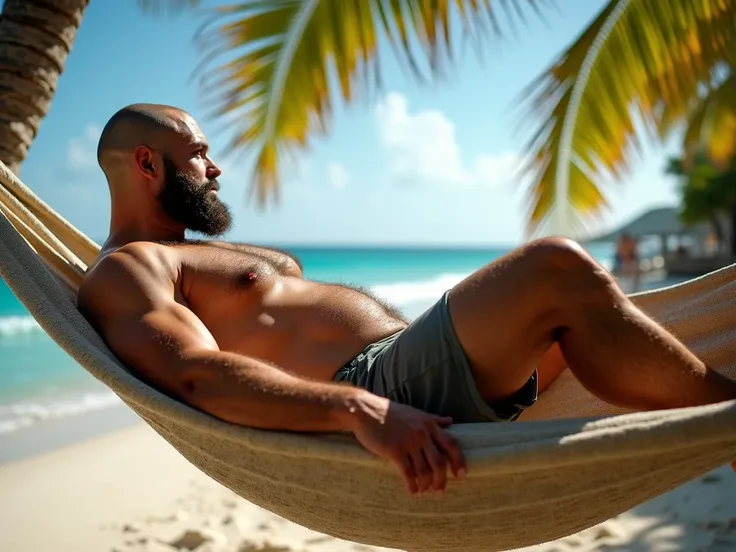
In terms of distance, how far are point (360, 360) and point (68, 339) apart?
62 centimetres

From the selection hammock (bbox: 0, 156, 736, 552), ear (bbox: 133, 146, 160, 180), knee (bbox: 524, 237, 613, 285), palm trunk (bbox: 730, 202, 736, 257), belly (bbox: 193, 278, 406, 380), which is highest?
ear (bbox: 133, 146, 160, 180)

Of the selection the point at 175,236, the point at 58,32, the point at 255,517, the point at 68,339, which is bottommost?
the point at 255,517

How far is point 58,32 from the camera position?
2.26 meters

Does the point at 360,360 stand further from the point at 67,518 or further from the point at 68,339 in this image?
the point at 67,518

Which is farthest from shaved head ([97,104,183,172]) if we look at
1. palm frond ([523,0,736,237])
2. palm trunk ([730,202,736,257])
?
palm trunk ([730,202,736,257])

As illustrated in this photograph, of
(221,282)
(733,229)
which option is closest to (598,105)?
(221,282)

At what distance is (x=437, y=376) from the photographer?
135 cm

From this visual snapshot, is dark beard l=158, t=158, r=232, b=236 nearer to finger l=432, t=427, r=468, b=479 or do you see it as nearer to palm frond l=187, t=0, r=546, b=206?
finger l=432, t=427, r=468, b=479

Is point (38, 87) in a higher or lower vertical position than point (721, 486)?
higher

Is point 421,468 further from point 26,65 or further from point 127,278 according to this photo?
point 26,65

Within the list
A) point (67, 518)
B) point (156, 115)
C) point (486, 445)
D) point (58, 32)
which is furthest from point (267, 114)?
point (486, 445)

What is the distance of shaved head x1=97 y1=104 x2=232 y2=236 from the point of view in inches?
75.5

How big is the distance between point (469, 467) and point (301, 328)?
719 millimetres

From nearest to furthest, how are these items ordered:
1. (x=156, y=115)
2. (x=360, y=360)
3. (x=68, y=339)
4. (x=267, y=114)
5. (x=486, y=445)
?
(x=486, y=445) < (x=68, y=339) < (x=360, y=360) < (x=156, y=115) < (x=267, y=114)
